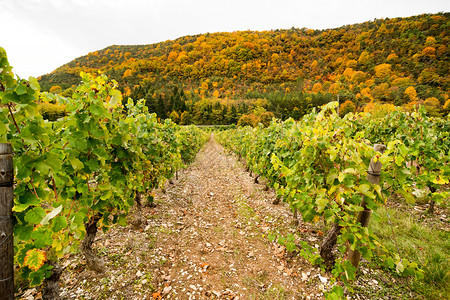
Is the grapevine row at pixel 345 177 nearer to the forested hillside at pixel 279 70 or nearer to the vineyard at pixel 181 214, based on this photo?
the vineyard at pixel 181 214

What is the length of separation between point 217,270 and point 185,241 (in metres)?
1.31

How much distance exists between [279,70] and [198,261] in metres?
123

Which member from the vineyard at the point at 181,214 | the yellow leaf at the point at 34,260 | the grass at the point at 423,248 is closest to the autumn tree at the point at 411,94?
the vineyard at the point at 181,214

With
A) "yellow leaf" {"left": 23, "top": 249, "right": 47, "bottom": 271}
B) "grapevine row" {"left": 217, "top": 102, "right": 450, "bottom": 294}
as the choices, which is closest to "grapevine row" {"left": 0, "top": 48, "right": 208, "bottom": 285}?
"yellow leaf" {"left": 23, "top": 249, "right": 47, "bottom": 271}

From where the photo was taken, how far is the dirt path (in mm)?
3252

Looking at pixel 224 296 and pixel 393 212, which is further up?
pixel 224 296

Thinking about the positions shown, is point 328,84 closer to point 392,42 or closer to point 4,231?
point 392,42

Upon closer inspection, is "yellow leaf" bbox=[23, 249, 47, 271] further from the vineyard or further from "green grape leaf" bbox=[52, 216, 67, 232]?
"green grape leaf" bbox=[52, 216, 67, 232]

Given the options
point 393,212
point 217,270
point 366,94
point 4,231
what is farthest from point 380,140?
point 366,94

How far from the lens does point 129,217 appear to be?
16.9 feet

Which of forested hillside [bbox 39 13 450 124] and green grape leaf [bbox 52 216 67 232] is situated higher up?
forested hillside [bbox 39 13 450 124]

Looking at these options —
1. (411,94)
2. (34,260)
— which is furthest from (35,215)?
(411,94)

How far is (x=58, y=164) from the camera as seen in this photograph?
5.30 feet

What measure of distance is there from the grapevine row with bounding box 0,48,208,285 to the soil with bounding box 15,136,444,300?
19.2 inches
